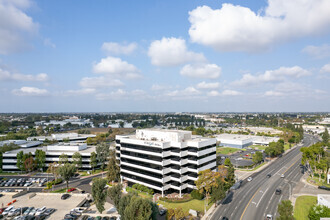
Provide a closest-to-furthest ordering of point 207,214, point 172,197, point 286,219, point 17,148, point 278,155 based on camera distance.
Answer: point 286,219 → point 207,214 → point 172,197 → point 17,148 → point 278,155

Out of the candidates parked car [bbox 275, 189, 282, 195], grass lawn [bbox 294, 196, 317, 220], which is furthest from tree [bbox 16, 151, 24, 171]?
grass lawn [bbox 294, 196, 317, 220]

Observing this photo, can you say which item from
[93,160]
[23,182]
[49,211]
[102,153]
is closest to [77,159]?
[93,160]

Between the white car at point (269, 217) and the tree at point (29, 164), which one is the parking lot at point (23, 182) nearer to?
the tree at point (29, 164)

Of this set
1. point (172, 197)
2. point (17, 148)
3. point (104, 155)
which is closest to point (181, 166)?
point (172, 197)

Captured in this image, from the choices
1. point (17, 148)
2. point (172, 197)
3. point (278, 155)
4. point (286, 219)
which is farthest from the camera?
point (278, 155)

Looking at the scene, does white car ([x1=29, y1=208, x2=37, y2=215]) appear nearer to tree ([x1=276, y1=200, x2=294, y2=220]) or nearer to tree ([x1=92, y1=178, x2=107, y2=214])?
tree ([x1=92, y1=178, x2=107, y2=214])

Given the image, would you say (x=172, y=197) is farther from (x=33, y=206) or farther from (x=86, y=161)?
(x=86, y=161)
